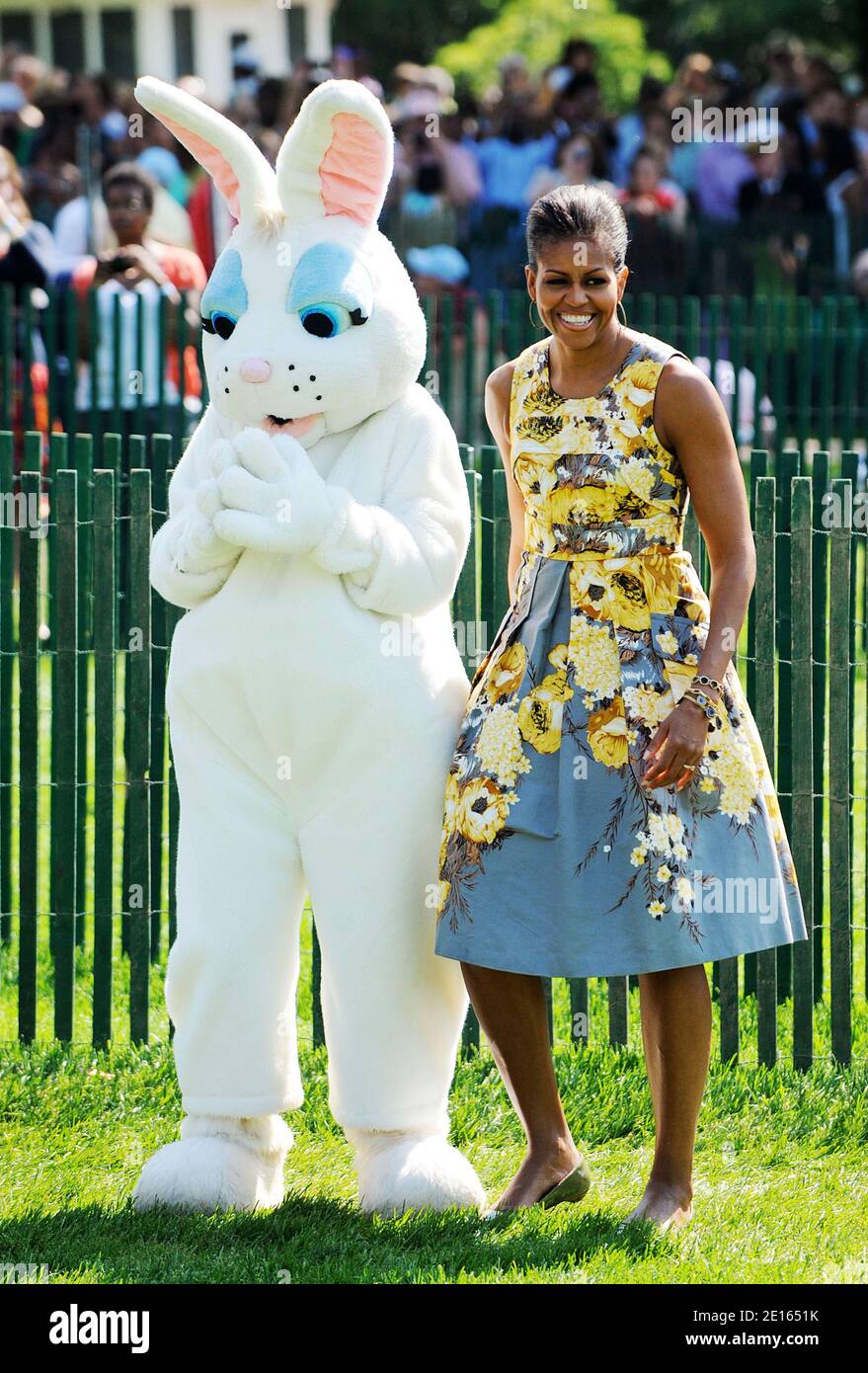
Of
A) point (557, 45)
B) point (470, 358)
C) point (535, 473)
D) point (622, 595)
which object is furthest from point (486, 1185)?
point (557, 45)

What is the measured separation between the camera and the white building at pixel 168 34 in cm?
2558

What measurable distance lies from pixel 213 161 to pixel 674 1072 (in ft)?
7.36

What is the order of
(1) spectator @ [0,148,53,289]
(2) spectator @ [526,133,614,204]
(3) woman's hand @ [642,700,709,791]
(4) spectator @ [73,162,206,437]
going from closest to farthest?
(3) woman's hand @ [642,700,709,791], (4) spectator @ [73,162,206,437], (1) spectator @ [0,148,53,289], (2) spectator @ [526,133,614,204]

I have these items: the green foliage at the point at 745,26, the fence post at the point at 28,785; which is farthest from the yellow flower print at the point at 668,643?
the green foliage at the point at 745,26

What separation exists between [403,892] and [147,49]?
931 inches

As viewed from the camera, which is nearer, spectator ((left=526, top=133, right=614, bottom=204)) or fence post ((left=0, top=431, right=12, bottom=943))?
fence post ((left=0, top=431, right=12, bottom=943))

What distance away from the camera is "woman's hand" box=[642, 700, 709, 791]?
4035 millimetres

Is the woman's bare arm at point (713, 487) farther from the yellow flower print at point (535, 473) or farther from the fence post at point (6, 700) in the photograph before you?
the fence post at point (6, 700)

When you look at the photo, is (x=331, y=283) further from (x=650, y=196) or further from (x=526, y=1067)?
(x=650, y=196)

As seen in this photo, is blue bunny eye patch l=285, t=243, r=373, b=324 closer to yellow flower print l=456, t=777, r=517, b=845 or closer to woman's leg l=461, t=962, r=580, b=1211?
yellow flower print l=456, t=777, r=517, b=845

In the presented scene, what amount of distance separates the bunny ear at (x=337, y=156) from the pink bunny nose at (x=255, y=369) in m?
0.37

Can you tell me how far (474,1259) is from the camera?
162 inches

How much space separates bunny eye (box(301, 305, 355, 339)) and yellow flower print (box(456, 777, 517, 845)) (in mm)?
1024

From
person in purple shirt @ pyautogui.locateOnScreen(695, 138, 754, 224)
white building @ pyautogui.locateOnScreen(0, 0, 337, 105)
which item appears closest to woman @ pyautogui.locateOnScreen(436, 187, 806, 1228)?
person in purple shirt @ pyautogui.locateOnScreen(695, 138, 754, 224)
